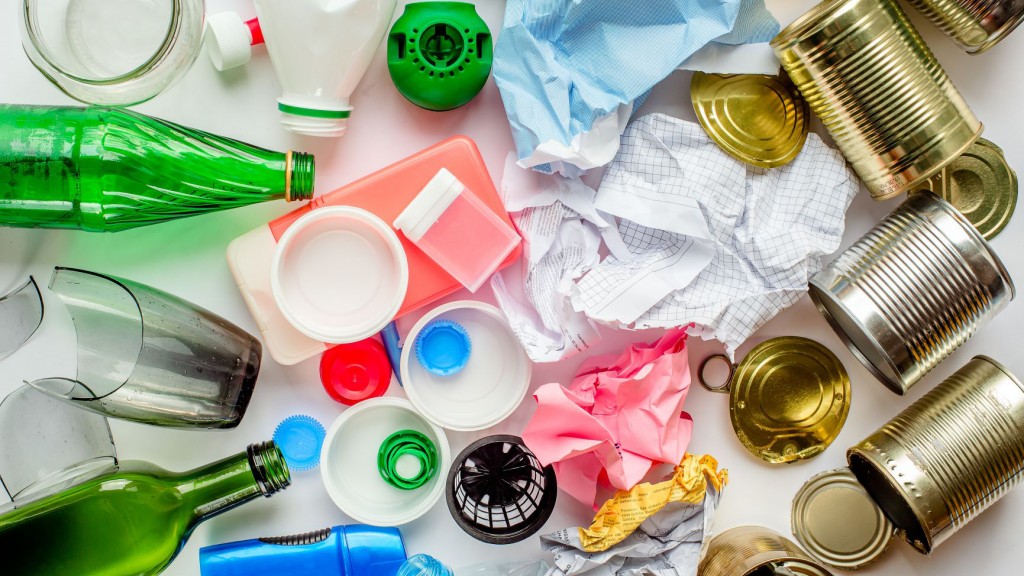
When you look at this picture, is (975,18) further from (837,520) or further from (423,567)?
(423,567)

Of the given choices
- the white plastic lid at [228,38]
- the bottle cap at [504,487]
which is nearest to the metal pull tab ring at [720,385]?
the bottle cap at [504,487]

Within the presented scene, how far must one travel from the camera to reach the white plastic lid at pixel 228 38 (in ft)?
3.34

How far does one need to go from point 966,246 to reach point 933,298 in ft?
0.25

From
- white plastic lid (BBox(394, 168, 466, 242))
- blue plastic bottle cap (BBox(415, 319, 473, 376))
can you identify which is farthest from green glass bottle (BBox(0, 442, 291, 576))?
white plastic lid (BBox(394, 168, 466, 242))

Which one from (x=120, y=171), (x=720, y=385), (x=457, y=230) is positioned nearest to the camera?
(x=120, y=171)

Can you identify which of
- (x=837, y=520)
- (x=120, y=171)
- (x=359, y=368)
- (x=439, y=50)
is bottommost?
(x=837, y=520)

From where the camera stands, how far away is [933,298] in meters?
1.02

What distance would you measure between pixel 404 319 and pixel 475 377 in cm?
13

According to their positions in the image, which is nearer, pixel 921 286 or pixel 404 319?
pixel 921 286

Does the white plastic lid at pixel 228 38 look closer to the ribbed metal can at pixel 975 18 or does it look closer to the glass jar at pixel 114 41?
the glass jar at pixel 114 41

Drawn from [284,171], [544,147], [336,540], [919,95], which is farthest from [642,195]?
[336,540]

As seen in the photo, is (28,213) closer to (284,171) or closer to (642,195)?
(284,171)

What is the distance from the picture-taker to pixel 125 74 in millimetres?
971

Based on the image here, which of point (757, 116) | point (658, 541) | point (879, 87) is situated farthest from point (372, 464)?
point (879, 87)
